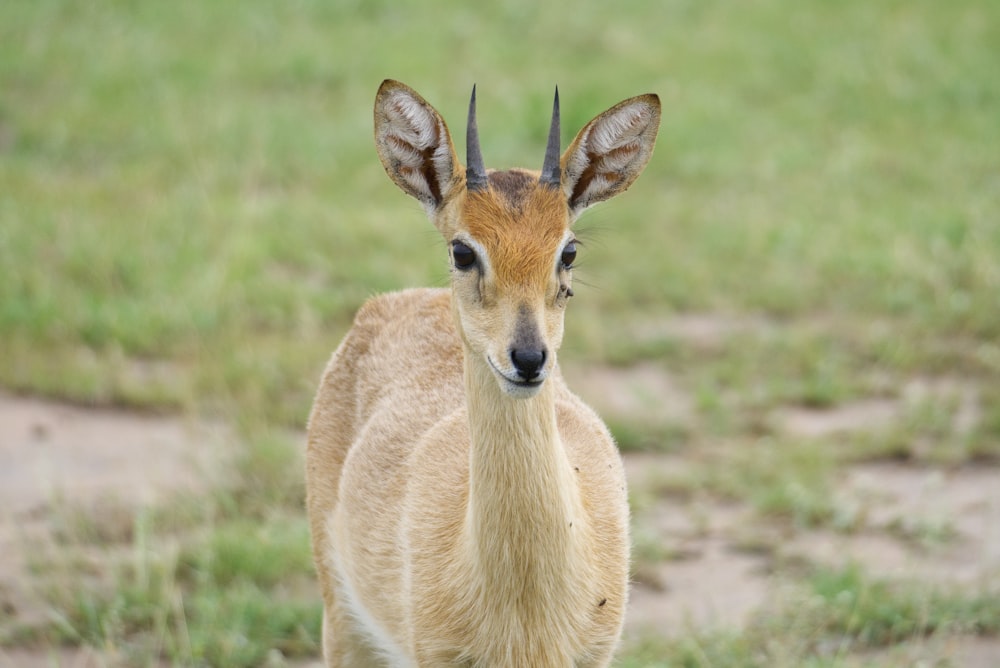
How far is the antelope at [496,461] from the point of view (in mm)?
3473

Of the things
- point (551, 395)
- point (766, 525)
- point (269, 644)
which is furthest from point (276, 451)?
point (551, 395)

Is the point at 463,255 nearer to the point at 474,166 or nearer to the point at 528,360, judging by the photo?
the point at 474,166

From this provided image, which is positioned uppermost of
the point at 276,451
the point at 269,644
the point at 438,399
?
the point at 438,399

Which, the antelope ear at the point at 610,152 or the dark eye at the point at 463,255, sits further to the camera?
the antelope ear at the point at 610,152

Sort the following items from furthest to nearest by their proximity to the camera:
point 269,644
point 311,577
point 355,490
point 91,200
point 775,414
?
point 91,200 → point 775,414 → point 311,577 → point 269,644 → point 355,490

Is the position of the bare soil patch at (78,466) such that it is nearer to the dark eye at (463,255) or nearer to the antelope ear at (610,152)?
the dark eye at (463,255)

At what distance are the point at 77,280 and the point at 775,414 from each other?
3.81m

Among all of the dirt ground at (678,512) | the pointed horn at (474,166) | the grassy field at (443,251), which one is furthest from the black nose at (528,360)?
the dirt ground at (678,512)

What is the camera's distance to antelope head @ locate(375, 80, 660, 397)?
3.35 metres

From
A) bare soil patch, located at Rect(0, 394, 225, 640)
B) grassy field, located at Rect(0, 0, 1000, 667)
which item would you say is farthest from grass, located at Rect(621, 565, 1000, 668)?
bare soil patch, located at Rect(0, 394, 225, 640)

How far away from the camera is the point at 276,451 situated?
6.06 meters

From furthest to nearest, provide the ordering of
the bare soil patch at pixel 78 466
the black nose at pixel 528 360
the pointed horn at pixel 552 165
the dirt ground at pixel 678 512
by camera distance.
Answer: the bare soil patch at pixel 78 466, the dirt ground at pixel 678 512, the pointed horn at pixel 552 165, the black nose at pixel 528 360

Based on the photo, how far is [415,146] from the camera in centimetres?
378

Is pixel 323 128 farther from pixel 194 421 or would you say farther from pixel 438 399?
pixel 438 399
